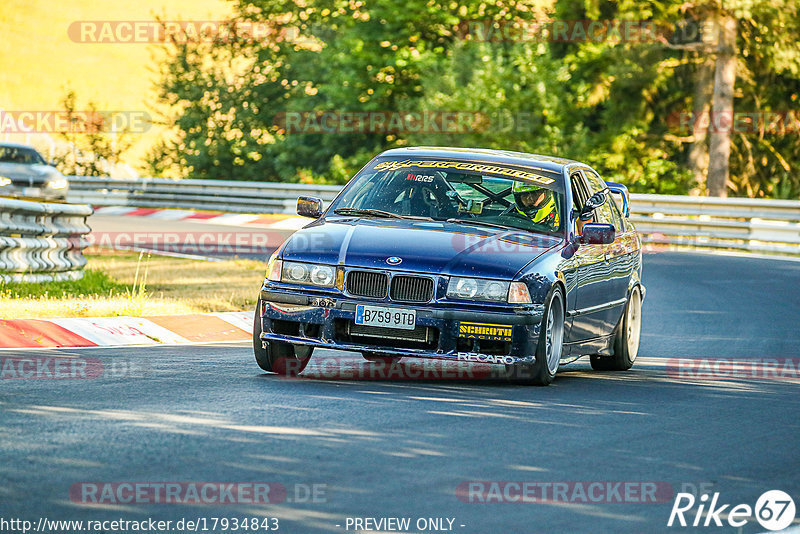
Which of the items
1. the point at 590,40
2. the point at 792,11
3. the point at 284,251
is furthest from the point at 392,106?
the point at 284,251

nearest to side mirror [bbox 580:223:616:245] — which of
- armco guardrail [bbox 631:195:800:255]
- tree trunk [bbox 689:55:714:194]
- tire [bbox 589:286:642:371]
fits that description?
tire [bbox 589:286:642:371]

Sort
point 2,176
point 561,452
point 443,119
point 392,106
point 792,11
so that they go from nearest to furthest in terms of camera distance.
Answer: point 561,452, point 2,176, point 792,11, point 443,119, point 392,106

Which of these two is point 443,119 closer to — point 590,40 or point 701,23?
point 590,40

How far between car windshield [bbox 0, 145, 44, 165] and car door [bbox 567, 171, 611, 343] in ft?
67.0

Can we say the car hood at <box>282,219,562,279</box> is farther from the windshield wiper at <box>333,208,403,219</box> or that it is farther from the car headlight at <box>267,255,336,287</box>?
the windshield wiper at <box>333,208,403,219</box>

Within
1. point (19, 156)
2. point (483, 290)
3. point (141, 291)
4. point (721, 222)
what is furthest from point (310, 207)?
point (19, 156)

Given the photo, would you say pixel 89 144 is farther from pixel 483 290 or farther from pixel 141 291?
pixel 483 290

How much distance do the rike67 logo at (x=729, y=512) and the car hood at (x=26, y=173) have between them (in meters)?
23.8

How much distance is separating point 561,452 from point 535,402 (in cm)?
157

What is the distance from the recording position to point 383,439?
6.73m

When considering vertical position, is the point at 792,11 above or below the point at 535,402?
above

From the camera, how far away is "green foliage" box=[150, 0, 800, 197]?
1339 inches

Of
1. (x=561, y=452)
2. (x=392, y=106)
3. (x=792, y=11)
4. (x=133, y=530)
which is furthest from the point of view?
(x=392, y=106)

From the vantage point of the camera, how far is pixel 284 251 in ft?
29.1
